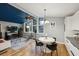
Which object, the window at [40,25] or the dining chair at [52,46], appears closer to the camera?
the window at [40,25]

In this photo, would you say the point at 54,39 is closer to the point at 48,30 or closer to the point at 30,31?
the point at 48,30

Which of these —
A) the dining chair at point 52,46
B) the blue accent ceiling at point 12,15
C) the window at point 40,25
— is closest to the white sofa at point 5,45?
the blue accent ceiling at point 12,15

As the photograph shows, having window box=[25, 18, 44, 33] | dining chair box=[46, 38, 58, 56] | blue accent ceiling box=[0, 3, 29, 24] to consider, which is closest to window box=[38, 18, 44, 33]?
window box=[25, 18, 44, 33]

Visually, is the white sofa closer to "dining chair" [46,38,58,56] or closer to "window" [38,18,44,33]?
"window" [38,18,44,33]

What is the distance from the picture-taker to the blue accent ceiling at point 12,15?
167 cm

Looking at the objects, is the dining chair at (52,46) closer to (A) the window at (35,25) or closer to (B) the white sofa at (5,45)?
(A) the window at (35,25)

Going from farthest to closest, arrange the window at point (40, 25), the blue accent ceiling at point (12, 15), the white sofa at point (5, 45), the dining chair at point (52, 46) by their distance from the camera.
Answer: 1. the dining chair at point (52, 46)
2. the window at point (40, 25)
3. the white sofa at point (5, 45)
4. the blue accent ceiling at point (12, 15)

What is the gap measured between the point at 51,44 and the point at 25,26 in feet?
2.75

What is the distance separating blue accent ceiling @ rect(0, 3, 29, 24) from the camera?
167 centimetres

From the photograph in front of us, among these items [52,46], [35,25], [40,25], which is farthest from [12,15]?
[52,46]

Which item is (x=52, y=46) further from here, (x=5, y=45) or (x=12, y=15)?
(x=12, y=15)

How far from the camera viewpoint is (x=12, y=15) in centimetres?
183

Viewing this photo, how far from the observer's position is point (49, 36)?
6.54 ft

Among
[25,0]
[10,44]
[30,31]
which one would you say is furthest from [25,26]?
[25,0]
